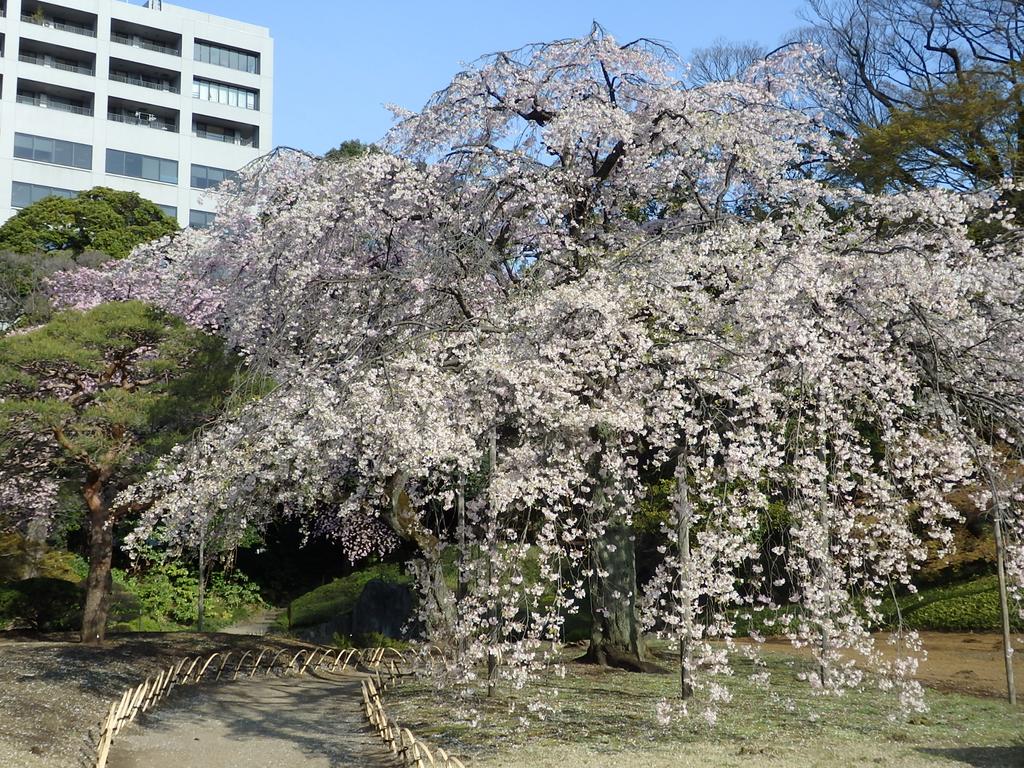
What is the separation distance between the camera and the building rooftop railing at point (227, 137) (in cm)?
4634

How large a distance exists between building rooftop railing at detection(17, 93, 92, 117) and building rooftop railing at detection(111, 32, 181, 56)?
3.86 metres

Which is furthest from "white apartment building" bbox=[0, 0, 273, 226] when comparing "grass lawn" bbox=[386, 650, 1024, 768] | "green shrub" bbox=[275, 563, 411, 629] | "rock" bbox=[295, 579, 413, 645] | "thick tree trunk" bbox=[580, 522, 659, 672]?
"grass lawn" bbox=[386, 650, 1024, 768]

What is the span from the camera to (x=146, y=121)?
147ft

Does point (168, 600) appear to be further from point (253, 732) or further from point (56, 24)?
point (56, 24)

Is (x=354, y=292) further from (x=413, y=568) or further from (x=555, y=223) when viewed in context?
(x=413, y=568)

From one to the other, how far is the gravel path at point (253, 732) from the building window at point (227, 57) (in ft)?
131

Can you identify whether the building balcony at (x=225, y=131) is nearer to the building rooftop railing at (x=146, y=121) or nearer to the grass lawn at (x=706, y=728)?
the building rooftop railing at (x=146, y=121)

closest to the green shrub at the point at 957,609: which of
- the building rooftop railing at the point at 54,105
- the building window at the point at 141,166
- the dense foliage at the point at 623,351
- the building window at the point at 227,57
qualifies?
the dense foliage at the point at 623,351

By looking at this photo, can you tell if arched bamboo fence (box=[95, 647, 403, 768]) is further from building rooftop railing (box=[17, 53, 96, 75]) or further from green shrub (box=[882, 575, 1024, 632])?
building rooftop railing (box=[17, 53, 96, 75])

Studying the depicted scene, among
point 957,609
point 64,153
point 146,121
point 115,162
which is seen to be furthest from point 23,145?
point 957,609

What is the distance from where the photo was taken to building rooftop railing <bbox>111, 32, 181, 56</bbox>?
146 feet

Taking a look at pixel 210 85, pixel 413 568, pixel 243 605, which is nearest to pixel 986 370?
pixel 413 568

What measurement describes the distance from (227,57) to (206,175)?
21.9 ft

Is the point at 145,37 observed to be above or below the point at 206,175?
above
